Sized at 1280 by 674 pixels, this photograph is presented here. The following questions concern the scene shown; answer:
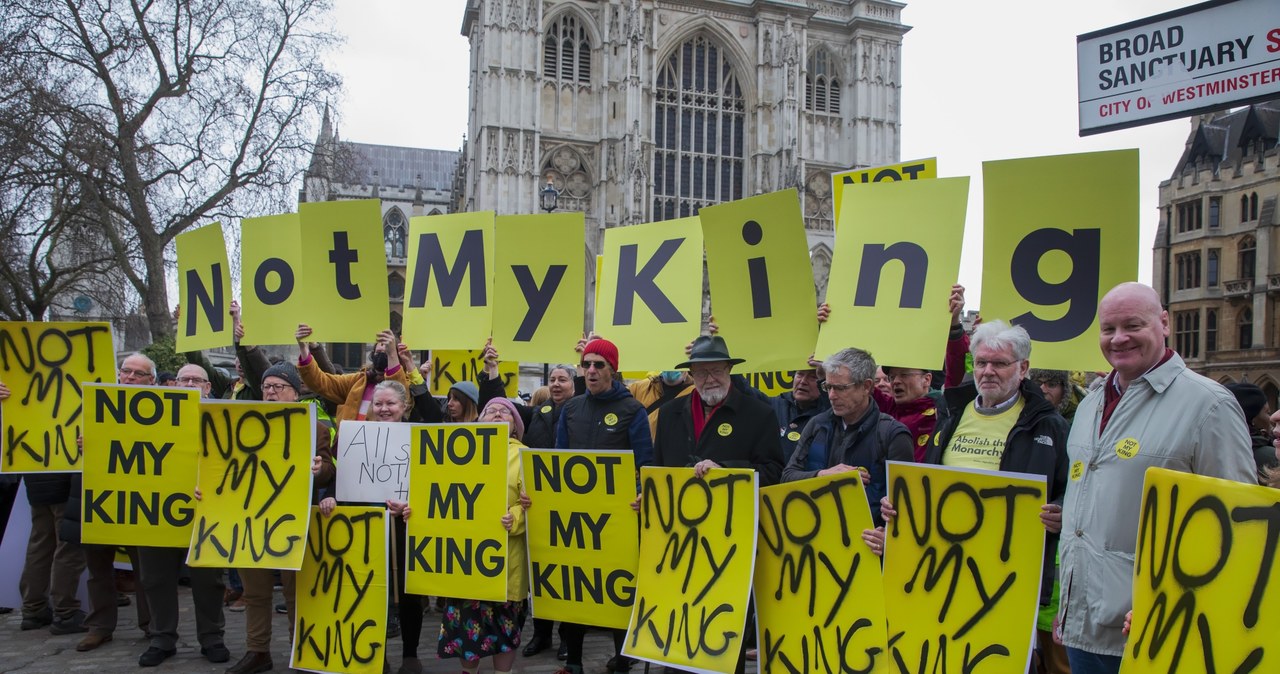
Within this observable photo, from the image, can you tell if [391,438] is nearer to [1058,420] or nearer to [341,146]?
[1058,420]

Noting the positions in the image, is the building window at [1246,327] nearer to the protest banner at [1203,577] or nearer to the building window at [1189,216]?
the building window at [1189,216]

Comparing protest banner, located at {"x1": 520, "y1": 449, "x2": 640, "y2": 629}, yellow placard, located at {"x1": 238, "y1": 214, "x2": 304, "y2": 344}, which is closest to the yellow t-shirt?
protest banner, located at {"x1": 520, "y1": 449, "x2": 640, "y2": 629}

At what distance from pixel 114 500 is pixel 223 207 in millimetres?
18864

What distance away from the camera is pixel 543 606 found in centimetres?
548

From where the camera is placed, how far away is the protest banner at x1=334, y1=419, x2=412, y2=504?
5.83 metres

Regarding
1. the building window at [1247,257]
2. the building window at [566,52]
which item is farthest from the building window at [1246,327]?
the building window at [566,52]

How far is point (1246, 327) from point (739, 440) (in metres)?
42.2

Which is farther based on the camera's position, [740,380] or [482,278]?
[482,278]

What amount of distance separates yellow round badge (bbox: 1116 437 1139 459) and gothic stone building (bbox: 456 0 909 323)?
116 feet

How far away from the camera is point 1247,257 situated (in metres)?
40.4

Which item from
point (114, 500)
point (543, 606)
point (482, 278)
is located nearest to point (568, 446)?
point (543, 606)

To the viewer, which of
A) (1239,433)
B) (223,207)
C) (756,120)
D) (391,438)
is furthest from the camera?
(756,120)

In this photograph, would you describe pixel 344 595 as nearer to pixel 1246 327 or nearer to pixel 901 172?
pixel 901 172

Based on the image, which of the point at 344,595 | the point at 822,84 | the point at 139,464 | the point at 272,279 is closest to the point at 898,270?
the point at 344,595
